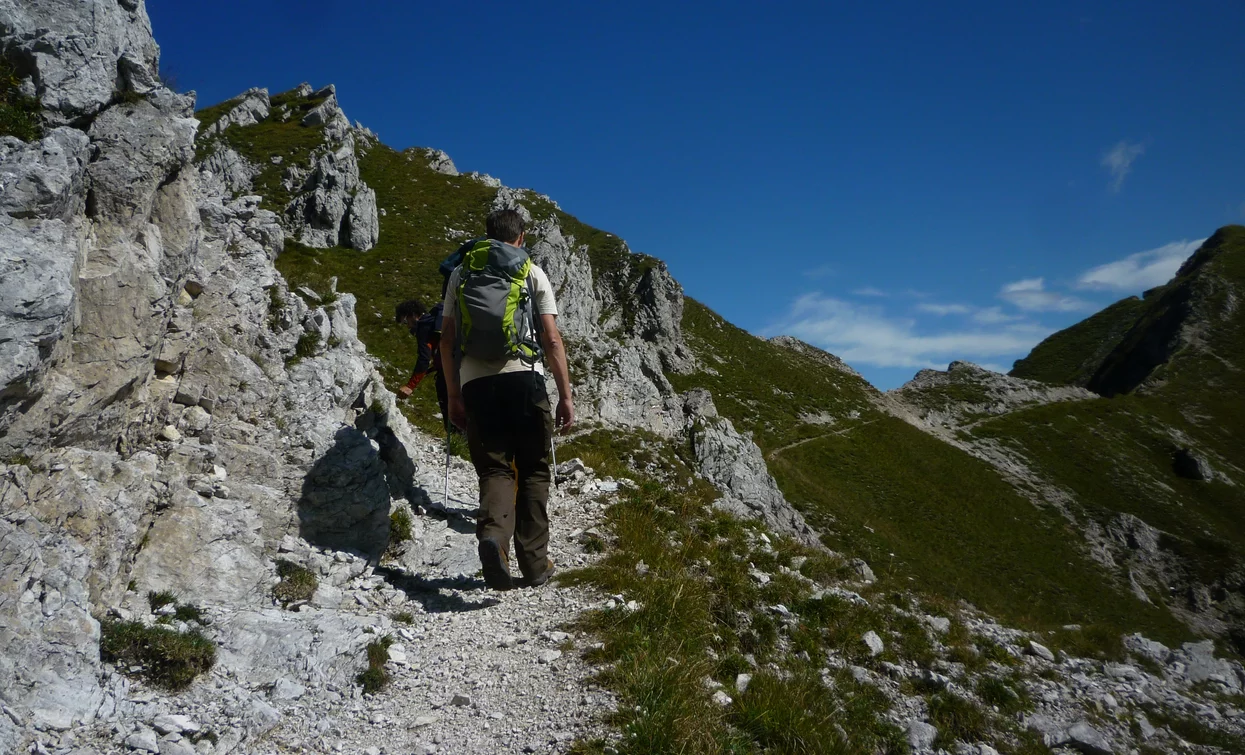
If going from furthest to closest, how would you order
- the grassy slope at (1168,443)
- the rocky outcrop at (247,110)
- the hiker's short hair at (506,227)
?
the grassy slope at (1168,443), the rocky outcrop at (247,110), the hiker's short hair at (506,227)

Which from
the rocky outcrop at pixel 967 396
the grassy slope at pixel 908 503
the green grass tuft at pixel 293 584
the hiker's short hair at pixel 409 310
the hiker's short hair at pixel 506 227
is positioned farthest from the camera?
the rocky outcrop at pixel 967 396

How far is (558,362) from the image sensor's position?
21.1 feet

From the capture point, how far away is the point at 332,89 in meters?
68.8

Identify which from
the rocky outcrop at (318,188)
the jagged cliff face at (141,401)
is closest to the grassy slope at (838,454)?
the rocky outcrop at (318,188)

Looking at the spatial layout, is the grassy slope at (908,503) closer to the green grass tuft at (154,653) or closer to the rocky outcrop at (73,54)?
the green grass tuft at (154,653)

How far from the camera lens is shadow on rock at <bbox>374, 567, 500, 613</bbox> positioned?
6.96 metres

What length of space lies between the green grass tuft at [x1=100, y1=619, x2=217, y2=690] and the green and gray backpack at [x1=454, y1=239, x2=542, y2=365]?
11.3 ft

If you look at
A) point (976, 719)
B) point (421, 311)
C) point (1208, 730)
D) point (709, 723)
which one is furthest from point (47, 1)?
point (1208, 730)

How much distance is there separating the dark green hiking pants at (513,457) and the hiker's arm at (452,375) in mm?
178

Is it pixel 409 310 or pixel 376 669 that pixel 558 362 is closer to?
pixel 376 669

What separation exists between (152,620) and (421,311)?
22.2ft

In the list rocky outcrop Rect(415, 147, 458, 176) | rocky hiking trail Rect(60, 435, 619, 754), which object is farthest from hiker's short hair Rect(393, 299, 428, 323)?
rocky outcrop Rect(415, 147, 458, 176)

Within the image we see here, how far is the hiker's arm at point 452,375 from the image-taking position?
6.89 m

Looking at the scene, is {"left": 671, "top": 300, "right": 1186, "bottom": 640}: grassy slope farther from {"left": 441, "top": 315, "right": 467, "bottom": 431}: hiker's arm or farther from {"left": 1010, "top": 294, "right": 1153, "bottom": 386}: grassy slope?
{"left": 1010, "top": 294, "right": 1153, "bottom": 386}: grassy slope
